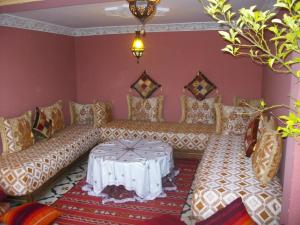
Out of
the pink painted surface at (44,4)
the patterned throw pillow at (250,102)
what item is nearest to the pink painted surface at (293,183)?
the pink painted surface at (44,4)

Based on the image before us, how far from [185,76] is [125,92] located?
58.0 inches

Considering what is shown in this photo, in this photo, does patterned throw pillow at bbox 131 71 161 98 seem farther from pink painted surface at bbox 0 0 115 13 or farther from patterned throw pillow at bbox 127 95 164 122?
pink painted surface at bbox 0 0 115 13

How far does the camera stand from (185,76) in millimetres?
6297

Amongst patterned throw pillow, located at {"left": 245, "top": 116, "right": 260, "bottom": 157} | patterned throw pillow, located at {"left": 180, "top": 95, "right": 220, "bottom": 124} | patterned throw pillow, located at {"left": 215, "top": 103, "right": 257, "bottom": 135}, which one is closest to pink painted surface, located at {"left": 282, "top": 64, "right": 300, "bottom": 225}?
patterned throw pillow, located at {"left": 245, "top": 116, "right": 260, "bottom": 157}

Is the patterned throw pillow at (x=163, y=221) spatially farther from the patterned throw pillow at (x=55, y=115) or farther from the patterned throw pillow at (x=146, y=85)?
the patterned throw pillow at (x=146, y=85)

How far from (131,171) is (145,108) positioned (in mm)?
2685

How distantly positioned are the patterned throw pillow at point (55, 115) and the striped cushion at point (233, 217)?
3.78 meters

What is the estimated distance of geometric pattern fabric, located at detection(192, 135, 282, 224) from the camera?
2.80 m

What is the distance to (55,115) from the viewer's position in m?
5.48

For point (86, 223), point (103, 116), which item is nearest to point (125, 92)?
point (103, 116)

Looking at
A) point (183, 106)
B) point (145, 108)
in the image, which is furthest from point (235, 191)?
point (145, 108)

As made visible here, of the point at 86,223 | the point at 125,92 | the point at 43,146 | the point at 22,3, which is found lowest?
the point at 86,223

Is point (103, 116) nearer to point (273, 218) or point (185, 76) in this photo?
point (185, 76)

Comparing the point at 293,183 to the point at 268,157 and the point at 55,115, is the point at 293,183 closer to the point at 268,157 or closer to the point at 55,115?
the point at 268,157
